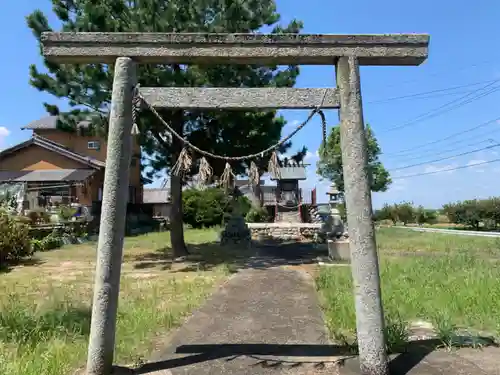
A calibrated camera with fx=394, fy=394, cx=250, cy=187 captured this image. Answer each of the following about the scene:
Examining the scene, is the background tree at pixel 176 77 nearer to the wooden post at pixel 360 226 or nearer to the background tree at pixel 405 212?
the wooden post at pixel 360 226

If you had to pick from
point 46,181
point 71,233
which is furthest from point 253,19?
point 46,181

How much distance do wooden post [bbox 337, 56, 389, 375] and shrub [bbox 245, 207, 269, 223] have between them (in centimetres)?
2518

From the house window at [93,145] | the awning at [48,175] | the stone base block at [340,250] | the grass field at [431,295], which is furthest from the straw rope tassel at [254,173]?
the house window at [93,145]

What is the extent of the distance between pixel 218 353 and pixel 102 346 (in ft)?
4.11

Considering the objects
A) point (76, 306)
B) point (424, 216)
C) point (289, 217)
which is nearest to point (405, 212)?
point (424, 216)

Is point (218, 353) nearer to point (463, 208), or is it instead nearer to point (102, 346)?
point (102, 346)

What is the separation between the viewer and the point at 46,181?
71.5 feet

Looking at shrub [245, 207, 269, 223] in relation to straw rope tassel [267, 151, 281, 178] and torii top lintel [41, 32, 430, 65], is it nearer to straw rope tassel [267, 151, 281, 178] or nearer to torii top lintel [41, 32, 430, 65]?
straw rope tassel [267, 151, 281, 178]

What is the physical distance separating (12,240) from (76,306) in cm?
776

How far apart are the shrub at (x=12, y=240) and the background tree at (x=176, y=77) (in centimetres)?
362

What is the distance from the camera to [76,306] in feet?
21.7

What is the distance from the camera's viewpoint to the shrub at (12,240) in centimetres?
1243

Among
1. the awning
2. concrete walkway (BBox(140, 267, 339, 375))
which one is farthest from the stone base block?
the awning

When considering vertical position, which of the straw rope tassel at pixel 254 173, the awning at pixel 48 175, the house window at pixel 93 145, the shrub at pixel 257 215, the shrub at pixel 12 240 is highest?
the house window at pixel 93 145
